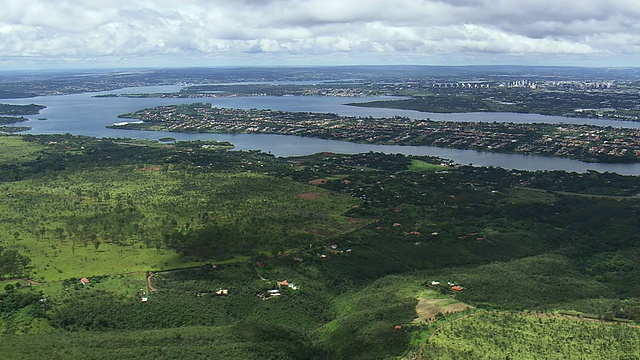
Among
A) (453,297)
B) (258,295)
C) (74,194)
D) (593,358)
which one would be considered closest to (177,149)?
(74,194)

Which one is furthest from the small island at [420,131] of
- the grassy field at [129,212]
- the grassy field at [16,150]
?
the grassy field at [129,212]

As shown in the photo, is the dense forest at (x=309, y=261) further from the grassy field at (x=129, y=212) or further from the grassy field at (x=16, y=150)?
the grassy field at (x=16, y=150)

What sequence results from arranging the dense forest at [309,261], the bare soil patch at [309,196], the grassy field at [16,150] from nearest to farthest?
the dense forest at [309,261], the bare soil patch at [309,196], the grassy field at [16,150]

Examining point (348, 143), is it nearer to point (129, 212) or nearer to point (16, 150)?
point (129, 212)

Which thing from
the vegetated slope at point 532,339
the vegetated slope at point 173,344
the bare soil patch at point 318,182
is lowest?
the vegetated slope at point 173,344

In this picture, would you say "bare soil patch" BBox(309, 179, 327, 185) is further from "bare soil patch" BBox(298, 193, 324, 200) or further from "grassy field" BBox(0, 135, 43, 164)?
"grassy field" BBox(0, 135, 43, 164)

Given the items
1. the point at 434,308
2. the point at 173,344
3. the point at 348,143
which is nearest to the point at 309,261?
the point at 434,308

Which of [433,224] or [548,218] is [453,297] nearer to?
[433,224]
